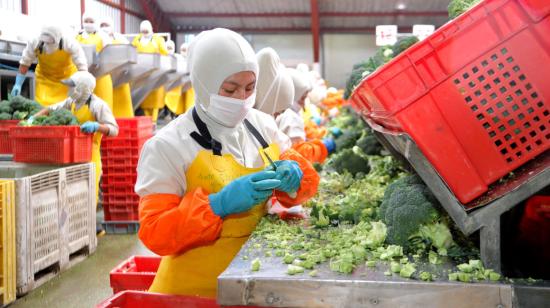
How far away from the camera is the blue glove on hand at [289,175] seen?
1.83m

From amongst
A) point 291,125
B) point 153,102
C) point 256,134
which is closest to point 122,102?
point 153,102

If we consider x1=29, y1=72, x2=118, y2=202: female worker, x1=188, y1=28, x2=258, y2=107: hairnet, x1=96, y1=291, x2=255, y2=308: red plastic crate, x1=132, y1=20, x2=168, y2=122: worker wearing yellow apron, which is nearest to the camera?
x1=96, y1=291, x2=255, y2=308: red plastic crate

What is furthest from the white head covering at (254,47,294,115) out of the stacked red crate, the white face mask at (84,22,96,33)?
the white face mask at (84,22,96,33)

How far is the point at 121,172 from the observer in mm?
5586

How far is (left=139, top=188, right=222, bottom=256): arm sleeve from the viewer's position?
5.24 feet

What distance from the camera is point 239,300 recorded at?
4.17ft

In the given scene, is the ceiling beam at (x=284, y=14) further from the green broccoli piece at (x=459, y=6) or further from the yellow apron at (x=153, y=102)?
the green broccoli piece at (x=459, y=6)

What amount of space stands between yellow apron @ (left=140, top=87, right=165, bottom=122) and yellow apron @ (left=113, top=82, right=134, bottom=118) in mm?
2192

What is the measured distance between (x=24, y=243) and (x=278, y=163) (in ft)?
7.61

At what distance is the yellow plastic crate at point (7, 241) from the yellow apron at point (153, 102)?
702 centimetres

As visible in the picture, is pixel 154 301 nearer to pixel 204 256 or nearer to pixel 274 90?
pixel 204 256

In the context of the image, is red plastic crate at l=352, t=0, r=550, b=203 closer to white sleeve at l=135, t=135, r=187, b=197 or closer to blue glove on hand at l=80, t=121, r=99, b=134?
white sleeve at l=135, t=135, r=187, b=197

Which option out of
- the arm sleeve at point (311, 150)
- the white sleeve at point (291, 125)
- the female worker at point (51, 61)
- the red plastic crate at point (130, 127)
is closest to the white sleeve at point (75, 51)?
the female worker at point (51, 61)

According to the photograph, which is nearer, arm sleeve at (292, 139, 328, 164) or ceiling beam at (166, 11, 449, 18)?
arm sleeve at (292, 139, 328, 164)
